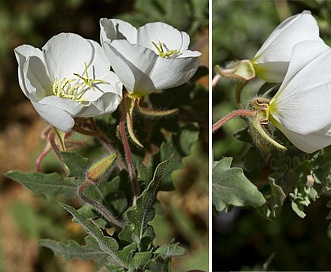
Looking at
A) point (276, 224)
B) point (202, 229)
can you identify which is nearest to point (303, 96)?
point (276, 224)

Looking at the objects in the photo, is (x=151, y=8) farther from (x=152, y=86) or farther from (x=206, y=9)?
(x=152, y=86)

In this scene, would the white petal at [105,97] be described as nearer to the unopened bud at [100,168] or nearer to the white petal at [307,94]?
the unopened bud at [100,168]

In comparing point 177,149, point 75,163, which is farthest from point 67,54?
point 177,149

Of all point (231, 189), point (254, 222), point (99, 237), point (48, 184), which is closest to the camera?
point (99, 237)

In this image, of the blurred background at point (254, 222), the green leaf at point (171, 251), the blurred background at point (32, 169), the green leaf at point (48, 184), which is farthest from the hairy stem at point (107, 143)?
the blurred background at point (32, 169)

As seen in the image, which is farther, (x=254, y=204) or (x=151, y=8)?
(x=151, y=8)

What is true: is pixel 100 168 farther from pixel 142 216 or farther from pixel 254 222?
pixel 254 222

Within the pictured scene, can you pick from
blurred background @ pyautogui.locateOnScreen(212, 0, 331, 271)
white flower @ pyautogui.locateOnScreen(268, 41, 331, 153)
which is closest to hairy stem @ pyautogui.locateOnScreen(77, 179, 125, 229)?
white flower @ pyautogui.locateOnScreen(268, 41, 331, 153)

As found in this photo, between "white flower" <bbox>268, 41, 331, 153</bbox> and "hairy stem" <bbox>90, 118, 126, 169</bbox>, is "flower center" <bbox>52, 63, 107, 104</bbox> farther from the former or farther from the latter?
"white flower" <bbox>268, 41, 331, 153</bbox>
